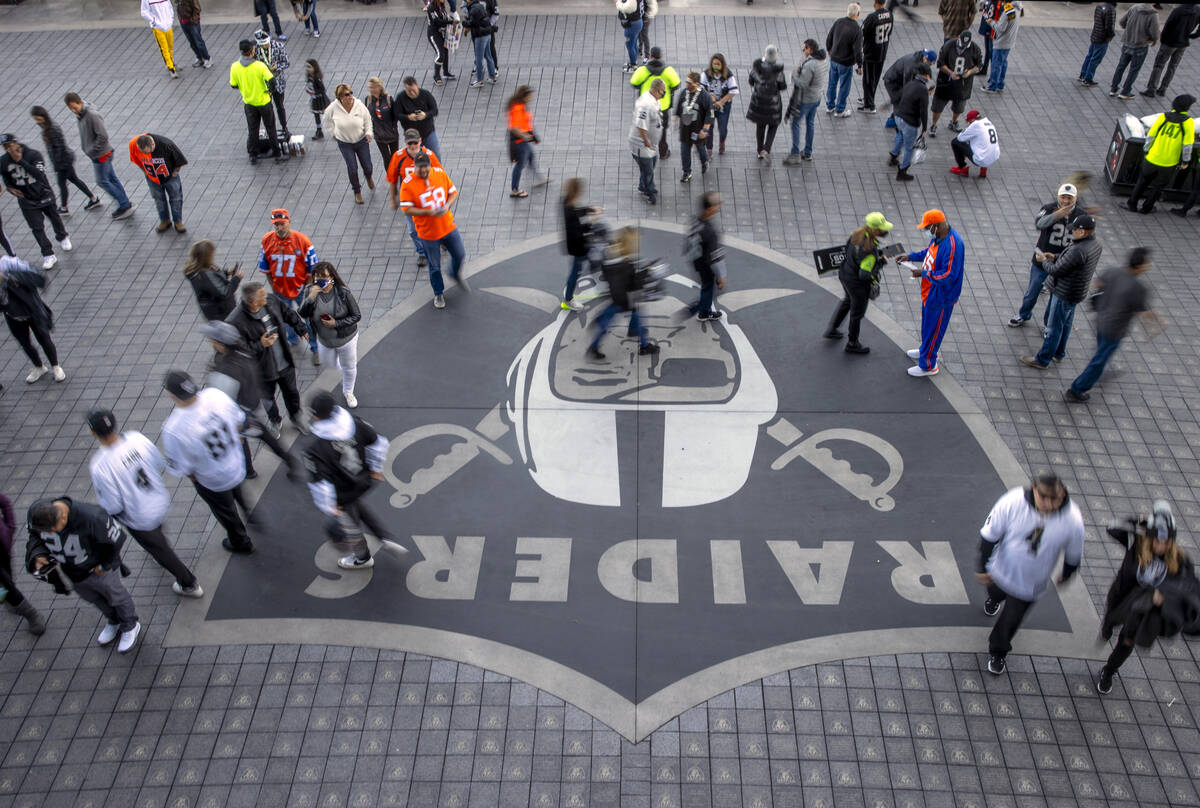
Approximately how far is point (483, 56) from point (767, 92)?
5339mm

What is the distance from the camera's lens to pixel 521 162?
38.3ft

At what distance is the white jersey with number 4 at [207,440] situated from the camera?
643 cm

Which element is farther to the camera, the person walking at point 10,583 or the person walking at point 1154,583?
the person walking at point 10,583

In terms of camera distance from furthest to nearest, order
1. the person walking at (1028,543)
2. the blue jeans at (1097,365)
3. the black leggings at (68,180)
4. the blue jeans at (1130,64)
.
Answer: the blue jeans at (1130,64) < the black leggings at (68,180) < the blue jeans at (1097,365) < the person walking at (1028,543)

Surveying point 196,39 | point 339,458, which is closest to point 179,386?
point 339,458

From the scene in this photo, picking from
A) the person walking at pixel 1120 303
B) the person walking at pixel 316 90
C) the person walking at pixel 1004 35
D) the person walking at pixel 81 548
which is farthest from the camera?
the person walking at pixel 1004 35

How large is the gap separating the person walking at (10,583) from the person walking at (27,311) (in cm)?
275

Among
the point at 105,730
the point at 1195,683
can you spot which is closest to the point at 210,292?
the point at 105,730

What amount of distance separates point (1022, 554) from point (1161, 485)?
310 centimetres

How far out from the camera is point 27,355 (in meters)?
9.15

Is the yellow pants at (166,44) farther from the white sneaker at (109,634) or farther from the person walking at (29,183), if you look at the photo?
the white sneaker at (109,634)

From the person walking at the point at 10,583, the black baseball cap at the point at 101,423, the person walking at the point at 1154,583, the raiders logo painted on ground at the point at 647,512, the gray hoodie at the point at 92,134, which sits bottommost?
the raiders logo painted on ground at the point at 647,512

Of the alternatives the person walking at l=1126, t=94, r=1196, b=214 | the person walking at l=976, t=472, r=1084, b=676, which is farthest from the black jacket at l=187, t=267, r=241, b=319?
the person walking at l=1126, t=94, r=1196, b=214

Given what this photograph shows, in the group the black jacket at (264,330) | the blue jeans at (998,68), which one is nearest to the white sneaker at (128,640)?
the black jacket at (264,330)
